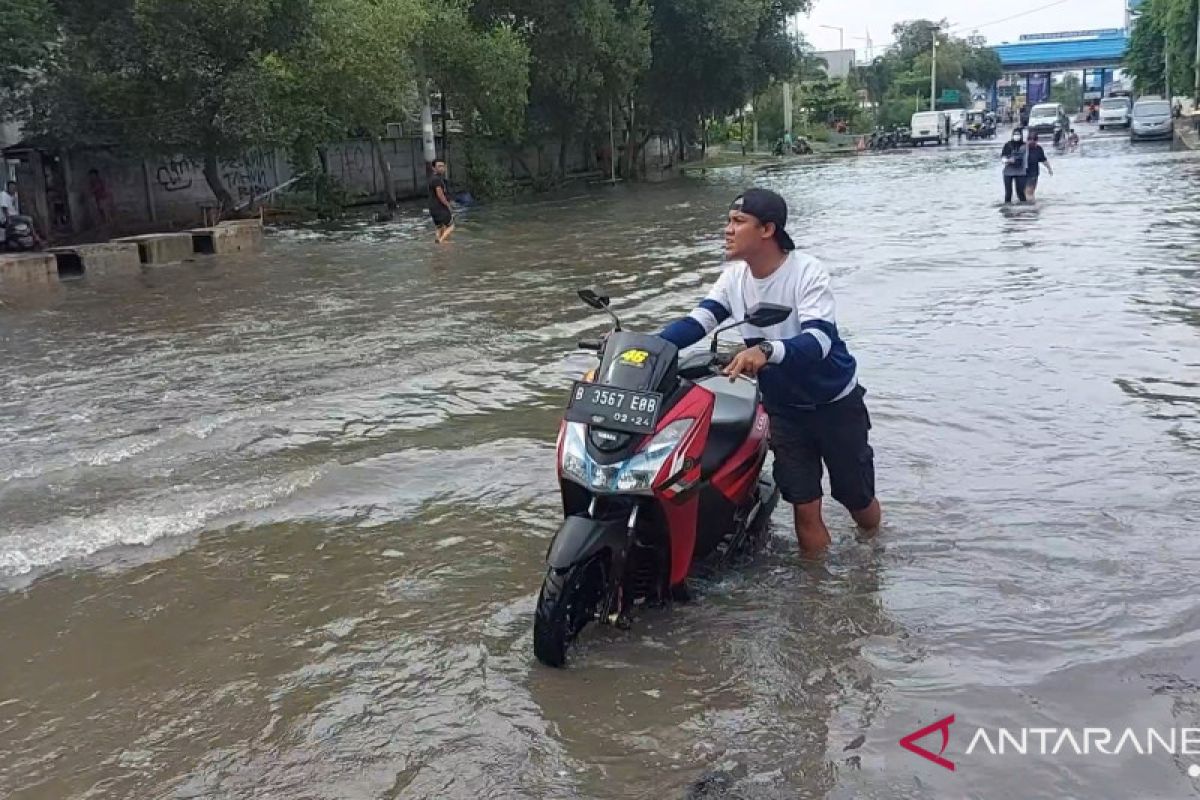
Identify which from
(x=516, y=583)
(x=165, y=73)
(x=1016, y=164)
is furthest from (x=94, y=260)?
(x=1016, y=164)

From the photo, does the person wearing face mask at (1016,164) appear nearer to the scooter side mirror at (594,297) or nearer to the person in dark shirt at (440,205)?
the person in dark shirt at (440,205)

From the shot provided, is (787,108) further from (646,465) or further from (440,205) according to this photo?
(646,465)

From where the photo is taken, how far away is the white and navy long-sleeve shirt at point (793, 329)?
167 inches

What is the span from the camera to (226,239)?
67.1ft

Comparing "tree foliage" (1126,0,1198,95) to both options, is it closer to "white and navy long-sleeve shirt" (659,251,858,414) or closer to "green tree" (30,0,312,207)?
"green tree" (30,0,312,207)

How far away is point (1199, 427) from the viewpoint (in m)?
6.48

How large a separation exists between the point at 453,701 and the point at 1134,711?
226cm

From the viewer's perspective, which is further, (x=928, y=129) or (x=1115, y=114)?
(x=1115, y=114)

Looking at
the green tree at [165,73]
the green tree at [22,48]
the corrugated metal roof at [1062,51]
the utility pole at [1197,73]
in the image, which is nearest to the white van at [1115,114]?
the utility pole at [1197,73]

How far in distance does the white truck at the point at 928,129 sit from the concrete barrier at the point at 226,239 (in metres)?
47.9

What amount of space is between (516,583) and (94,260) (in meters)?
15.2

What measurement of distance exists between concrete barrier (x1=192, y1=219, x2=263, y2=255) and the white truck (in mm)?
47887

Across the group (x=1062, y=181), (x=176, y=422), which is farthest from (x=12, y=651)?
(x=1062, y=181)

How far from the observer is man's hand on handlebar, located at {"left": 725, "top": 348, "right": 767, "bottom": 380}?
3863mm
